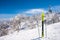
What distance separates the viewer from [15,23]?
66.8 ft

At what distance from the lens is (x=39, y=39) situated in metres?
10.5

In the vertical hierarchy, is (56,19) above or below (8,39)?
above

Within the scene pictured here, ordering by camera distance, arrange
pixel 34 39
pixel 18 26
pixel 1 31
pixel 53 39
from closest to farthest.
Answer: pixel 53 39
pixel 34 39
pixel 1 31
pixel 18 26

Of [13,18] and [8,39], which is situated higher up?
[13,18]

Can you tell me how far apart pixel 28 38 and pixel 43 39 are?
155 centimetres

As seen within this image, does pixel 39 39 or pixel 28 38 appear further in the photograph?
pixel 28 38

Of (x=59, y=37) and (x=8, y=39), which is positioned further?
(x=8, y=39)

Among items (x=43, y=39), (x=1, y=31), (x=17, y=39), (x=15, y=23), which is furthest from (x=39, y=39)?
(x=15, y=23)

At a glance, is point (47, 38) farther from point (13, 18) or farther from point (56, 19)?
point (13, 18)

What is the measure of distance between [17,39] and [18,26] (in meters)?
8.77

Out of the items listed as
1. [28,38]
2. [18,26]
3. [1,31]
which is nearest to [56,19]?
[18,26]

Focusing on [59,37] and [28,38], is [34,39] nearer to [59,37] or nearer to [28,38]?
[28,38]

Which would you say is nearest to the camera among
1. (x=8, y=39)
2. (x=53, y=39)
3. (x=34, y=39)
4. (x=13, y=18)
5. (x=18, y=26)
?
(x=53, y=39)

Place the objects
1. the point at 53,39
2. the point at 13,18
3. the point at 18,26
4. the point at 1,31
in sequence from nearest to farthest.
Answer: the point at 53,39 < the point at 1,31 < the point at 18,26 < the point at 13,18
